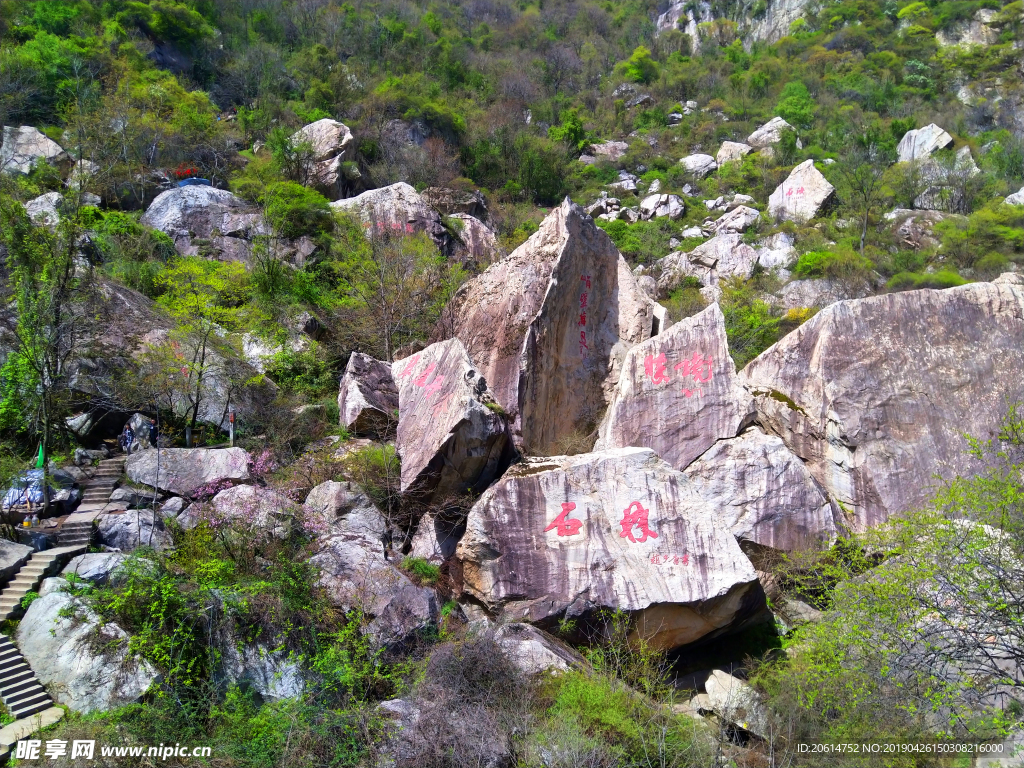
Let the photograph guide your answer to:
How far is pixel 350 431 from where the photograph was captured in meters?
10.2

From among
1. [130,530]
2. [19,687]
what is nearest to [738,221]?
[130,530]

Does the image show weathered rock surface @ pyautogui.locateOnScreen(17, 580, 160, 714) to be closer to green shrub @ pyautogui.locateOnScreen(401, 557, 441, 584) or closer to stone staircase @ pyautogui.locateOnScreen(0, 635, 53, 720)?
stone staircase @ pyautogui.locateOnScreen(0, 635, 53, 720)

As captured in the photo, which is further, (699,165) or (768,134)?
(768,134)

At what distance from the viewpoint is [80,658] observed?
21.6 ft

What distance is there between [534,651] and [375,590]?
1.89 meters

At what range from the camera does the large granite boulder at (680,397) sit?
9250 millimetres

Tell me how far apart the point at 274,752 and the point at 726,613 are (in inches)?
183

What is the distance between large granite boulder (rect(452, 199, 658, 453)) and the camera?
1023cm

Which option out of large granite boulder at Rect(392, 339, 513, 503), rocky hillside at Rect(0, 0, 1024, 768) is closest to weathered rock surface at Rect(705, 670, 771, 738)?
rocky hillside at Rect(0, 0, 1024, 768)

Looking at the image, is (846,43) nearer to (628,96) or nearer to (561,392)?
(628,96)

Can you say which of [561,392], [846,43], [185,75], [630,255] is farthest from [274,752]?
[846,43]

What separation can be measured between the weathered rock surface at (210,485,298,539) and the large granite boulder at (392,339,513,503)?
1.47m

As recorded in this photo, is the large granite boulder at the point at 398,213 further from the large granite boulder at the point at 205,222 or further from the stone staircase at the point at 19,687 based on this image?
the stone staircase at the point at 19,687

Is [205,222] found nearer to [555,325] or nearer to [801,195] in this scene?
[555,325]
